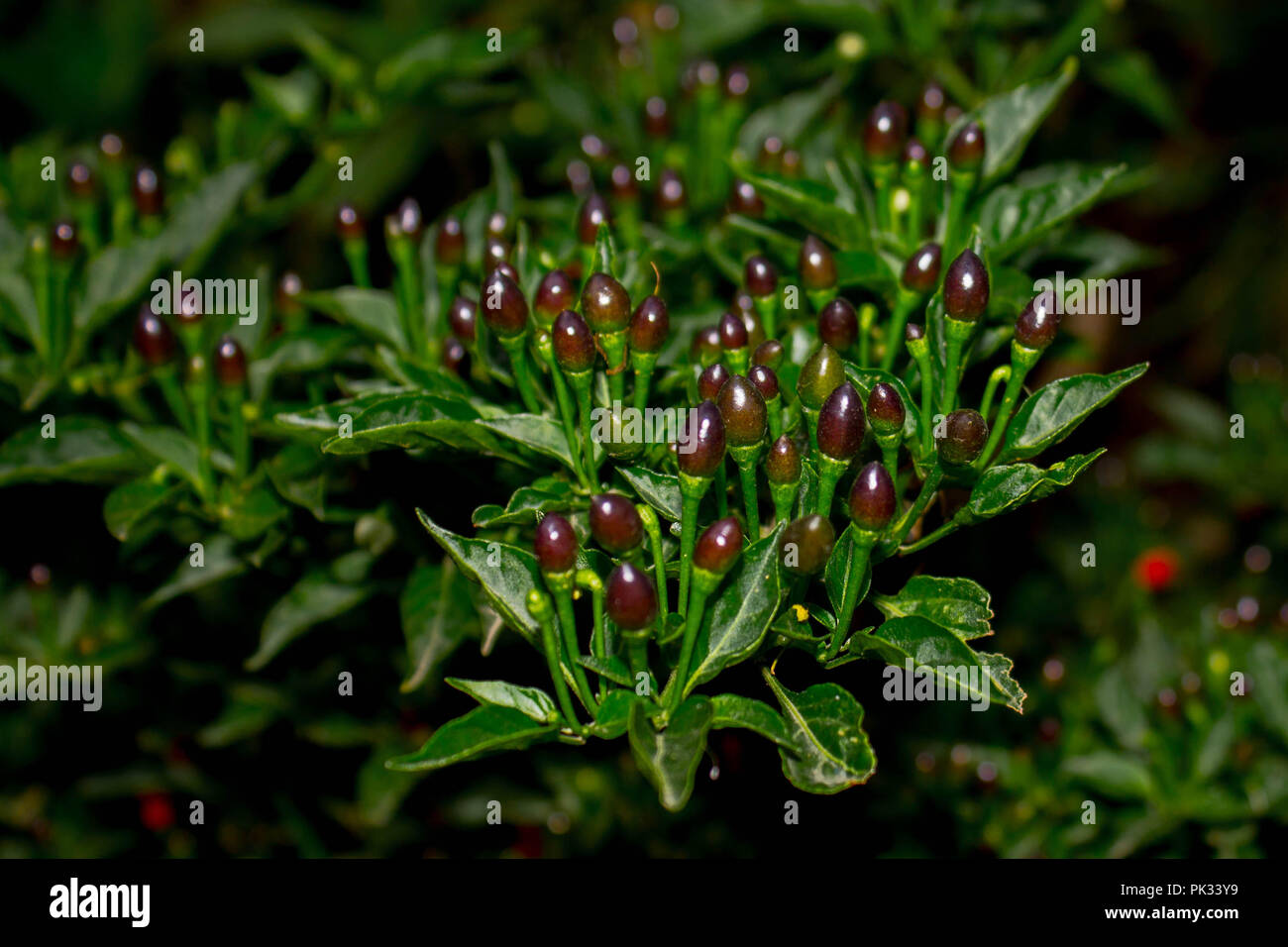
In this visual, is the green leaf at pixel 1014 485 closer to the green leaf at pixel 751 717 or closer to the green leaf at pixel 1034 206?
the green leaf at pixel 751 717

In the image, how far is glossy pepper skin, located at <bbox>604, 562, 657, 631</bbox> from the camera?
1108 mm

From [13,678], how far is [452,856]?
0.82m

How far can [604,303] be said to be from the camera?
1.25 meters

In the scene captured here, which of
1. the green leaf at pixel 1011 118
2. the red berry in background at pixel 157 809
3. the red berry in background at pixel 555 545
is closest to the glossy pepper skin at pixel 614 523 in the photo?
the red berry in background at pixel 555 545

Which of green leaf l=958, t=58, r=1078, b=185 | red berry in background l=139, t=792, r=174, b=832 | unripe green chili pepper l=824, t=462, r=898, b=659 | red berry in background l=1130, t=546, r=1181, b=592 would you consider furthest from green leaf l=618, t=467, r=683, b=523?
red berry in background l=1130, t=546, r=1181, b=592

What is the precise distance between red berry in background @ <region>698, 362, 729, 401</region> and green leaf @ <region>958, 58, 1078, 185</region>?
63 centimetres

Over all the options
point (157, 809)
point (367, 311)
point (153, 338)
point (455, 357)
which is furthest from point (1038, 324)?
point (157, 809)

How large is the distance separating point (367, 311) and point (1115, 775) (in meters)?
1.35

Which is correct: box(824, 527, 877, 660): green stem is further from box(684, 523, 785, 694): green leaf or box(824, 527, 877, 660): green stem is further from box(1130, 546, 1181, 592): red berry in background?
box(1130, 546, 1181, 592): red berry in background

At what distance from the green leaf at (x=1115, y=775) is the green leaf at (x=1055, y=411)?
794 mm

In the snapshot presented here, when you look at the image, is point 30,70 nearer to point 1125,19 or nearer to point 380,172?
point 380,172

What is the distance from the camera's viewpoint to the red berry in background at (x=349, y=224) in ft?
5.67

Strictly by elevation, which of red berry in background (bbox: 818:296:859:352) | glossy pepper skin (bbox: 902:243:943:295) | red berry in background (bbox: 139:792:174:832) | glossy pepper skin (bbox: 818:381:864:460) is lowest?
red berry in background (bbox: 139:792:174:832)

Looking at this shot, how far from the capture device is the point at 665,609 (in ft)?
4.00
